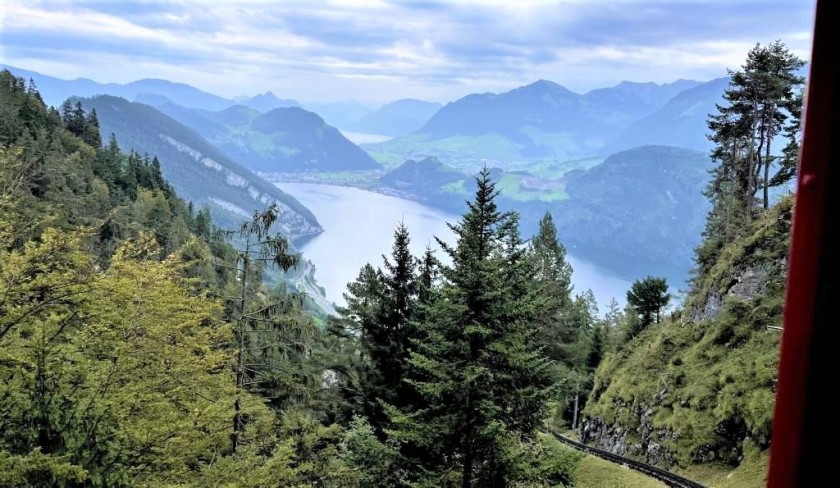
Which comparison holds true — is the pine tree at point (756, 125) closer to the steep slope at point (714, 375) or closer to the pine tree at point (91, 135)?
the steep slope at point (714, 375)

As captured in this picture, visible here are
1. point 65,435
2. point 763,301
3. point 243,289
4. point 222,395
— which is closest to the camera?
point 65,435

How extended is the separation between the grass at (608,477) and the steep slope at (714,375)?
246cm

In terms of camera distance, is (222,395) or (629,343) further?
(629,343)

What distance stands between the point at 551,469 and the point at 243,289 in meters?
9.32

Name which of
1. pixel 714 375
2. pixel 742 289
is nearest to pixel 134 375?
pixel 714 375

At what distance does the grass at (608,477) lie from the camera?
18469 millimetres

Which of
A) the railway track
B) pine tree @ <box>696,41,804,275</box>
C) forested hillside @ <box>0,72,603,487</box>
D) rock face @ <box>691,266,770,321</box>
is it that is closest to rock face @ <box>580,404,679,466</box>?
the railway track

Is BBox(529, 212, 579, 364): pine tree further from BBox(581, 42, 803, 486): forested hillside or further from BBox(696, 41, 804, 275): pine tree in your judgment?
BBox(696, 41, 804, 275): pine tree

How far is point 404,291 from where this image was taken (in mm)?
20406

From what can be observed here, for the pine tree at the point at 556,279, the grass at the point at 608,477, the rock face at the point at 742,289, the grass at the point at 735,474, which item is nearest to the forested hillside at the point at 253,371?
the grass at the point at 608,477

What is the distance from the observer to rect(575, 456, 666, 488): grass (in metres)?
18.5

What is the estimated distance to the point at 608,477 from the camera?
19797 mm

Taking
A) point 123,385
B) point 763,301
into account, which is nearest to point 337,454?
point 123,385

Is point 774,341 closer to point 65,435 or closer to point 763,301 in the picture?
point 763,301
